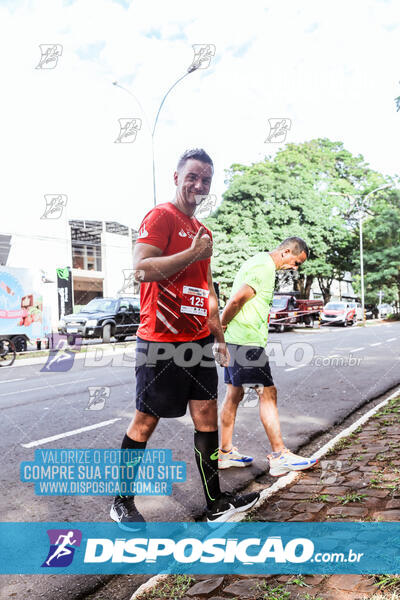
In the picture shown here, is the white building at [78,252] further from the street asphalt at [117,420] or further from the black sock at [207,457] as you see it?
the black sock at [207,457]

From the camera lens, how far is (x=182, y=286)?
294cm

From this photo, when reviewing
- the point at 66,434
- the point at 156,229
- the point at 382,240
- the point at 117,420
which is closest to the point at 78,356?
the point at 117,420

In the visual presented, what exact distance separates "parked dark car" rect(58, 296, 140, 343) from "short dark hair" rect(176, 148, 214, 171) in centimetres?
1617

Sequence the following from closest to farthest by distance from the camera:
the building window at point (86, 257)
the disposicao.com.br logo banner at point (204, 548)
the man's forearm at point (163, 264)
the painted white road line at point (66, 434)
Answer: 1. the disposicao.com.br logo banner at point (204, 548)
2. the man's forearm at point (163, 264)
3. the painted white road line at point (66, 434)
4. the building window at point (86, 257)

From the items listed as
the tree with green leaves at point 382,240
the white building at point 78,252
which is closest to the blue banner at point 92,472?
the white building at point 78,252

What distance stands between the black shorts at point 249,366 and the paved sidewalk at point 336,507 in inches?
29.2

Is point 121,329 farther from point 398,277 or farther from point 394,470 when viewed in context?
point 398,277

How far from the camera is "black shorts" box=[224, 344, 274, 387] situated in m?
4.00

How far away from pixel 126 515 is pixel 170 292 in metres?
1.20

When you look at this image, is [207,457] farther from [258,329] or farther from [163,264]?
[258,329]

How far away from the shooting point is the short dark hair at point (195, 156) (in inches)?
119

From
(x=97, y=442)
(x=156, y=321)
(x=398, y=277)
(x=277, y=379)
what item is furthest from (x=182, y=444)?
(x=398, y=277)

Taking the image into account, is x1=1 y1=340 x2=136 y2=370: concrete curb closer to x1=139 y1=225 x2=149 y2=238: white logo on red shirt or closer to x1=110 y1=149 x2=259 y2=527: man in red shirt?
x1=110 y1=149 x2=259 y2=527: man in red shirt

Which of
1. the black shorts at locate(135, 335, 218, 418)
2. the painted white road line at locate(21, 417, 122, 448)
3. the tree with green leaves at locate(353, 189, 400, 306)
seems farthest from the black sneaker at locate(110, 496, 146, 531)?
the tree with green leaves at locate(353, 189, 400, 306)
